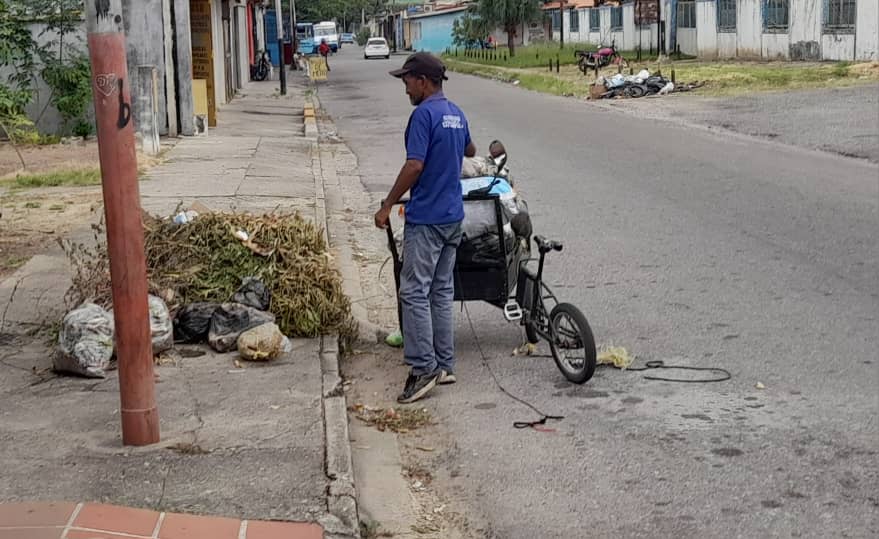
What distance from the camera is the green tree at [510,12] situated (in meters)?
60.3

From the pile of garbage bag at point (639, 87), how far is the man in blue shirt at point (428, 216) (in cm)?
2387

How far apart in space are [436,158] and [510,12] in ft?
185

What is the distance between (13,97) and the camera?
878cm

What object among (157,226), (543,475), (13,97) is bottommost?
(543,475)

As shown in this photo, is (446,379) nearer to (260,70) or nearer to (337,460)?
(337,460)

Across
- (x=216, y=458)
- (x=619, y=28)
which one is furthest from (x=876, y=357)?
(x=619, y=28)

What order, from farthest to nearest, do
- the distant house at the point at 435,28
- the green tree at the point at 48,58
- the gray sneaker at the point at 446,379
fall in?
the distant house at the point at 435,28
the green tree at the point at 48,58
the gray sneaker at the point at 446,379

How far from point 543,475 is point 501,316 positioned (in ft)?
9.38

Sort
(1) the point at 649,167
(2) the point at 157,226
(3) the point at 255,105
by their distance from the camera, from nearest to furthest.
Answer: (2) the point at 157,226 → (1) the point at 649,167 → (3) the point at 255,105

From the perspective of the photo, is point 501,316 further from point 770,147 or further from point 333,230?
point 770,147

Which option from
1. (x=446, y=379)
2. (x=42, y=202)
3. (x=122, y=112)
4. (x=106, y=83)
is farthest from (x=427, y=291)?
(x=42, y=202)

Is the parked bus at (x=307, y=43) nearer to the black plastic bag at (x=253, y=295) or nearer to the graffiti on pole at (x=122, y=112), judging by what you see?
the black plastic bag at (x=253, y=295)

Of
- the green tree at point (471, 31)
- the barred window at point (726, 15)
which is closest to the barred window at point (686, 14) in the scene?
the barred window at point (726, 15)

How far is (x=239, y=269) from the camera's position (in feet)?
24.3
